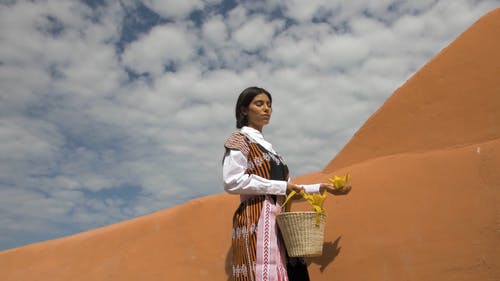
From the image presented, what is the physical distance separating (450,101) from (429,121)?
0.25 m

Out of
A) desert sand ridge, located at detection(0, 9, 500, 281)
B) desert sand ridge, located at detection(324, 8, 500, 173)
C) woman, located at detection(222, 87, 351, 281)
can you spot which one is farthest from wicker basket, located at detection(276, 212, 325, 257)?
desert sand ridge, located at detection(324, 8, 500, 173)

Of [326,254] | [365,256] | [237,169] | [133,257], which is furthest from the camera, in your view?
[133,257]

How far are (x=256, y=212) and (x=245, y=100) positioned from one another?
0.79 meters

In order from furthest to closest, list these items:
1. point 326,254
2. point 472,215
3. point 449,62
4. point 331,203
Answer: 1. point 449,62
2. point 331,203
3. point 326,254
4. point 472,215

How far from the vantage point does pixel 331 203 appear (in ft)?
13.1

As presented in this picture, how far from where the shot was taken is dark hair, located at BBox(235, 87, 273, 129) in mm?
3201

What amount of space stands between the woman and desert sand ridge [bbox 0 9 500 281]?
0.82 meters

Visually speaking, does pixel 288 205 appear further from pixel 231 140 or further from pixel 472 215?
pixel 472 215

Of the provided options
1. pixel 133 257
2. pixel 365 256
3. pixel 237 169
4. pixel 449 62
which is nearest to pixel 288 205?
pixel 237 169

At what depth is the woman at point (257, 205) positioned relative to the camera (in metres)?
2.77

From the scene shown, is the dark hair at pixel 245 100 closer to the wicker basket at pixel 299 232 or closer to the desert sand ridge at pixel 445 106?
the wicker basket at pixel 299 232

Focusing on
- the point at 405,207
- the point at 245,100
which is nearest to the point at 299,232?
the point at 245,100

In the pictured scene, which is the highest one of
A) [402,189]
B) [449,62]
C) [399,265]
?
[449,62]

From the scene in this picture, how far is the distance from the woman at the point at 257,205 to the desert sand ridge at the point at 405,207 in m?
0.82
